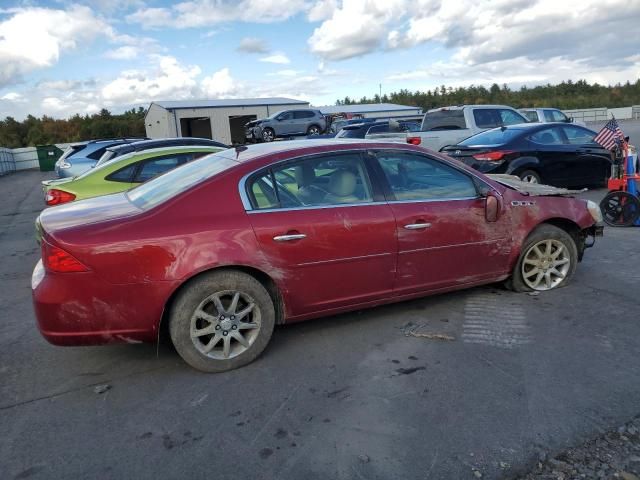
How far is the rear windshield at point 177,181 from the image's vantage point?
12.3 feet

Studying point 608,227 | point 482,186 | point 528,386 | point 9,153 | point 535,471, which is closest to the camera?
point 535,471

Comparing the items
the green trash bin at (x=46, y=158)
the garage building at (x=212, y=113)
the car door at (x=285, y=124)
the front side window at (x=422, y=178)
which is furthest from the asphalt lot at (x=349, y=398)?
the garage building at (x=212, y=113)

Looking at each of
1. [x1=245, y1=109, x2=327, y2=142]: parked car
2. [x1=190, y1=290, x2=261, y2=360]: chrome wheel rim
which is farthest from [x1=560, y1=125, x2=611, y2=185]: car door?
[x1=245, y1=109, x2=327, y2=142]: parked car

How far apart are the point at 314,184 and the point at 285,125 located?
89.8ft

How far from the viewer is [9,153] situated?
3083cm

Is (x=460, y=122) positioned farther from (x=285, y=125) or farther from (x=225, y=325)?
(x=285, y=125)

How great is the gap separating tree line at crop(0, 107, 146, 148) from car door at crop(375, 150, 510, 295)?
61025mm

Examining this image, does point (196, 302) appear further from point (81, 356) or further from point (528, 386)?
point (528, 386)

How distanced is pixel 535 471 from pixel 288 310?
1.91 m

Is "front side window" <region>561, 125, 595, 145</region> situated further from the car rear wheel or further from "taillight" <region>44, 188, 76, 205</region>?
the car rear wheel

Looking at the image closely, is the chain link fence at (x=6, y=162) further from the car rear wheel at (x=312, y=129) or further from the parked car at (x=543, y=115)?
the parked car at (x=543, y=115)

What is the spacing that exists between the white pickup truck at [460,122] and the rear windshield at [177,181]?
9.19 metres

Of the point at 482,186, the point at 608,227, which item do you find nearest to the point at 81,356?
the point at 482,186

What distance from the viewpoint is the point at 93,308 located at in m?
3.29
